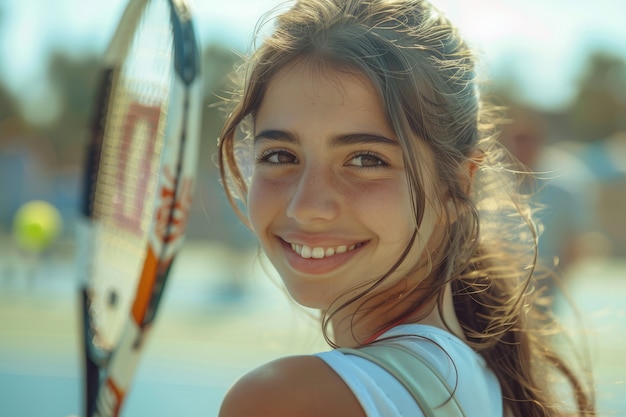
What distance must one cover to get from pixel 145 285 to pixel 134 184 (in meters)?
0.39

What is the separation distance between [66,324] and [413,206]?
26.5ft

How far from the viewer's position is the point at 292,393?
1083mm

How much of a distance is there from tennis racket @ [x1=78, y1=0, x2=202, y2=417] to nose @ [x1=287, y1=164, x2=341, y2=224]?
0.40 metres

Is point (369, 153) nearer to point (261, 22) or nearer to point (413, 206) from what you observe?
point (413, 206)

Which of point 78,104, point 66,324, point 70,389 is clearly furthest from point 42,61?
point 70,389

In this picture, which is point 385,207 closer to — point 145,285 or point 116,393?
point 145,285

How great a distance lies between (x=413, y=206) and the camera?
4.65 feet

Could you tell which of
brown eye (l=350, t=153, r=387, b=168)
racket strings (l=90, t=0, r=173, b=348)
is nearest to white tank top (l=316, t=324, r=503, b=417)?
brown eye (l=350, t=153, r=387, b=168)

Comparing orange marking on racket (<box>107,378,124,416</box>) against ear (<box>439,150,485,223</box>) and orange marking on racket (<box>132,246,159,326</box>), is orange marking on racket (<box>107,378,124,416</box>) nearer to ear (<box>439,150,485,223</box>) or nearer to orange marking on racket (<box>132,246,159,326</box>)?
orange marking on racket (<box>132,246,159,326</box>)

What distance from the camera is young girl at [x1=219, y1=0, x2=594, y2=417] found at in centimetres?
140

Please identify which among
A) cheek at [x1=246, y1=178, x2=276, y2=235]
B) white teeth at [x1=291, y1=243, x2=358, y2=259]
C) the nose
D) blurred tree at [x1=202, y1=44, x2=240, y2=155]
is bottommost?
blurred tree at [x1=202, y1=44, x2=240, y2=155]

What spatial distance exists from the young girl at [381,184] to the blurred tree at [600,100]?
27.8 meters

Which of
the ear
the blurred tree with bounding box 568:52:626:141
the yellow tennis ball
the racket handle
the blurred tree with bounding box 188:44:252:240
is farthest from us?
the blurred tree with bounding box 568:52:626:141

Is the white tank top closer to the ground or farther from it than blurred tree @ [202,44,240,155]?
farther from it
